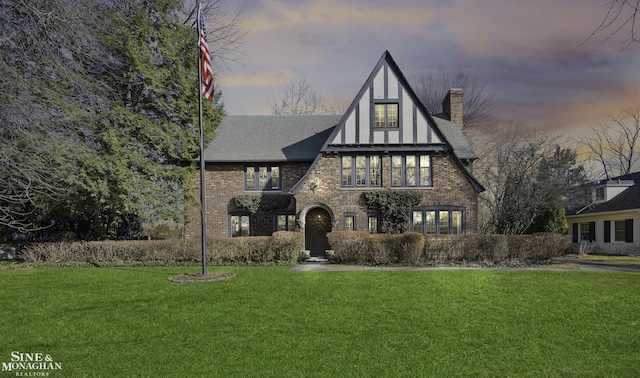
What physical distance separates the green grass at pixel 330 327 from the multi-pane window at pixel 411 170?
894 centimetres

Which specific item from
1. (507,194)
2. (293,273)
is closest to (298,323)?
(293,273)

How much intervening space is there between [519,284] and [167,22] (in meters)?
18.5

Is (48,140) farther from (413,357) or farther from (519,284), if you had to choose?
(519,284)

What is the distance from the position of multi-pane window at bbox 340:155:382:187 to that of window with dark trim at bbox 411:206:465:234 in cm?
254

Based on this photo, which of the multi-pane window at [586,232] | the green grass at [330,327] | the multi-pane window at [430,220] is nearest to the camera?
the green grass at [330,327]

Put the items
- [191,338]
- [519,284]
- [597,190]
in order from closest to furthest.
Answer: [191,338] → [519,284] → [597,190]

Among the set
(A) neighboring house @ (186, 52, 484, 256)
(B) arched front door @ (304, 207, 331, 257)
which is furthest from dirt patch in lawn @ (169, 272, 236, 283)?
(B) arched front door @ (304, 207, 331, 257)

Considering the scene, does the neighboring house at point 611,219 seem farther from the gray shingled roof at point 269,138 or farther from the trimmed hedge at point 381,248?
the gray shingled roof at point 269,138

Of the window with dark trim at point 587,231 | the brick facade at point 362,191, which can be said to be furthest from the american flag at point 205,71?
the window with dark trim at point 587,231

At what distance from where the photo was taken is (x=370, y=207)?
19.8 metres

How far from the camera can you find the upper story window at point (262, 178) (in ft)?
71.2

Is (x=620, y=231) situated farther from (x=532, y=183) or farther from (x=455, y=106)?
(x=455, y=106)

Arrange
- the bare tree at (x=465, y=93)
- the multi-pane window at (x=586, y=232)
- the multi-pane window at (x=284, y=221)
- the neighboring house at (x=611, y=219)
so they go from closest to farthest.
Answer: the multi-pane window at (x=284, y=221) < the neighboring house at (x=611, y=219) < the multi-pane window at (x=586, y=232) < the bare tree at (x=465, y=93)

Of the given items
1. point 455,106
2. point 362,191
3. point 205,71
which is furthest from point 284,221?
point 455,106
